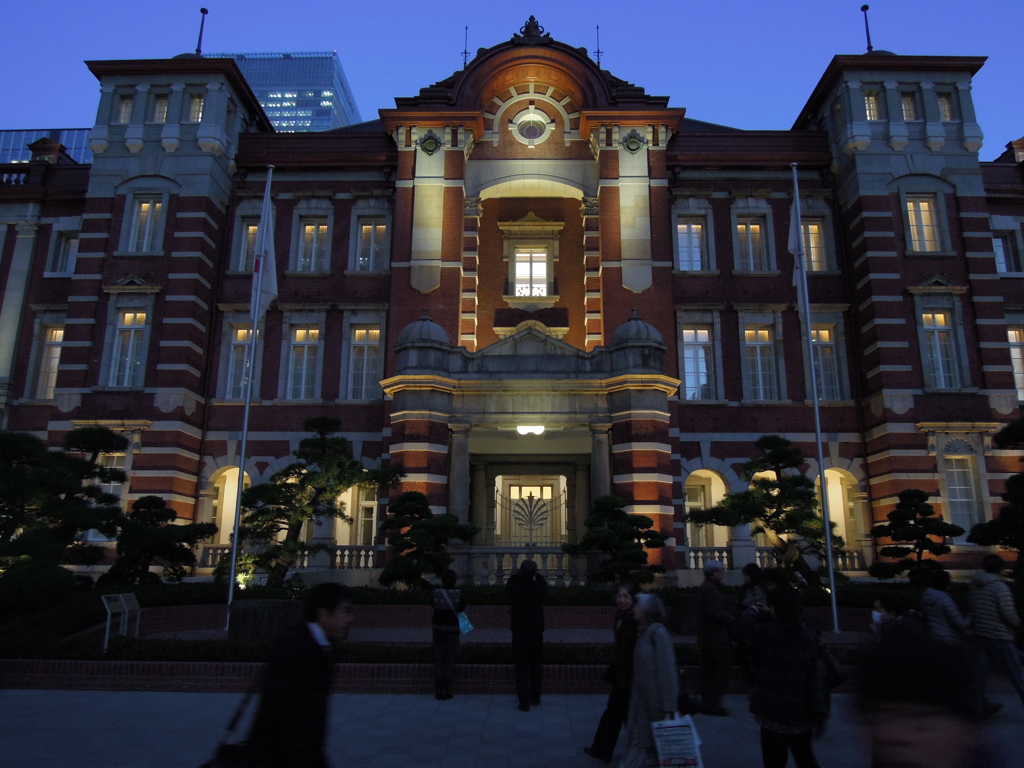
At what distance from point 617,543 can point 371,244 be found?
1399 centimetres

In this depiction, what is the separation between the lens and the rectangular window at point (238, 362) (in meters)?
23.5

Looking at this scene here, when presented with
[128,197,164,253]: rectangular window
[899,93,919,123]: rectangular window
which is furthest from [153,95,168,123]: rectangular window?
[899,93,919,123]: rectangular window

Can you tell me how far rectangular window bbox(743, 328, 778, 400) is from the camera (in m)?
23.3

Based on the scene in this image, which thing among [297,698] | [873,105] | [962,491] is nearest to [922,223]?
[873,105]

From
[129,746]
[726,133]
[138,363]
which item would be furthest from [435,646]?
[726,133]

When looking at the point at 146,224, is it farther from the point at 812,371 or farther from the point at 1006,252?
the point at 1006,252

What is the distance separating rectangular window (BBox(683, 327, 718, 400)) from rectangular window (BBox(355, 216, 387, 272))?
10056mm

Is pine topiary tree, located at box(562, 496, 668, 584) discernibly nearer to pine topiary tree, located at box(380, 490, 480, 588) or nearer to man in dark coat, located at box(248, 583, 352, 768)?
pine topiary tree, located at box(380, 490, 480, 588)

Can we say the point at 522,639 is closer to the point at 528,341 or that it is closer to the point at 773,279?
the point at 528,341

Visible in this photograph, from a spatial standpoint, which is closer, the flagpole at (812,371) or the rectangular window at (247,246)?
the flagpole at (812,371)

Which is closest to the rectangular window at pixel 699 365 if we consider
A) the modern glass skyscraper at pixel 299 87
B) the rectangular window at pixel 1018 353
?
the rectangular window at pixel 1018 353

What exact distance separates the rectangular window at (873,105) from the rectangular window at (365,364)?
1686 centimetres

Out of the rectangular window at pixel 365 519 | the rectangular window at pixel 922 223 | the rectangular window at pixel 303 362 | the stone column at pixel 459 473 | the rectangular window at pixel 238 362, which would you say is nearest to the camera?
the stone column at pixel 459 473

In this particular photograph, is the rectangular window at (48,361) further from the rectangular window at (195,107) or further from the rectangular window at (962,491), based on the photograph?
the rectangular window at (962,491)
